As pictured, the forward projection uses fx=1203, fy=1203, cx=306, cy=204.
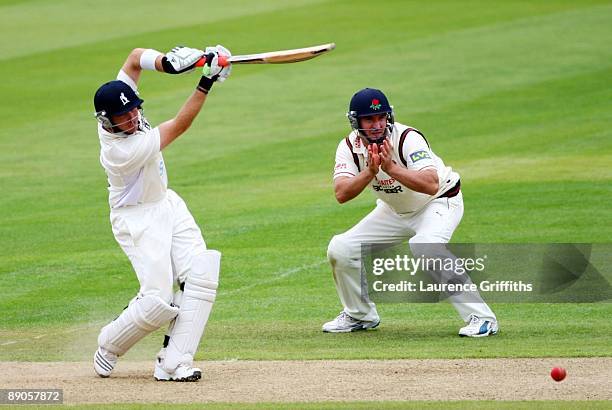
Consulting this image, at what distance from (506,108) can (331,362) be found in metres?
12.5

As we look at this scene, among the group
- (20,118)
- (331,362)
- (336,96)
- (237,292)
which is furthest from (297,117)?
(331,362)

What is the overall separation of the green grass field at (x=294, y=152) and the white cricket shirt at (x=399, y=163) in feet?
3.61

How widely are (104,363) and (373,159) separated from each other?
248cm

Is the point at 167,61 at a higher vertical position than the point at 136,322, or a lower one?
higher

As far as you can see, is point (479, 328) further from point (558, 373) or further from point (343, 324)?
point (558, 373)

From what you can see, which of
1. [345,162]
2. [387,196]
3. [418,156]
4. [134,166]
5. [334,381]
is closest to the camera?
[334,381]

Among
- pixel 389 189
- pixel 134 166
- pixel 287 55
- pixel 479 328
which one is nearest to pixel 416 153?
pixel 389 189

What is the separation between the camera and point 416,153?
30.6 ft

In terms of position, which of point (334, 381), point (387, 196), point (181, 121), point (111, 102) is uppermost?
point (111, 102)

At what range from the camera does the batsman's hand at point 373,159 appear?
29.5ft

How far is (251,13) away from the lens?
29312mm

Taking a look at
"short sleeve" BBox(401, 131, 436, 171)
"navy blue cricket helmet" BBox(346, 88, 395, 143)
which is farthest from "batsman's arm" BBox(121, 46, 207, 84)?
"short sleeve" BBox(401, 131, 436, 171)

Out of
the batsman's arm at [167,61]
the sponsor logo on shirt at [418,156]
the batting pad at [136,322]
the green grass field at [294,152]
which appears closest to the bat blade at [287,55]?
the batsman's arm at [167,61]

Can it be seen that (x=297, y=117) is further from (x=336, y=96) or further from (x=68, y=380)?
(x=68, y=380)
